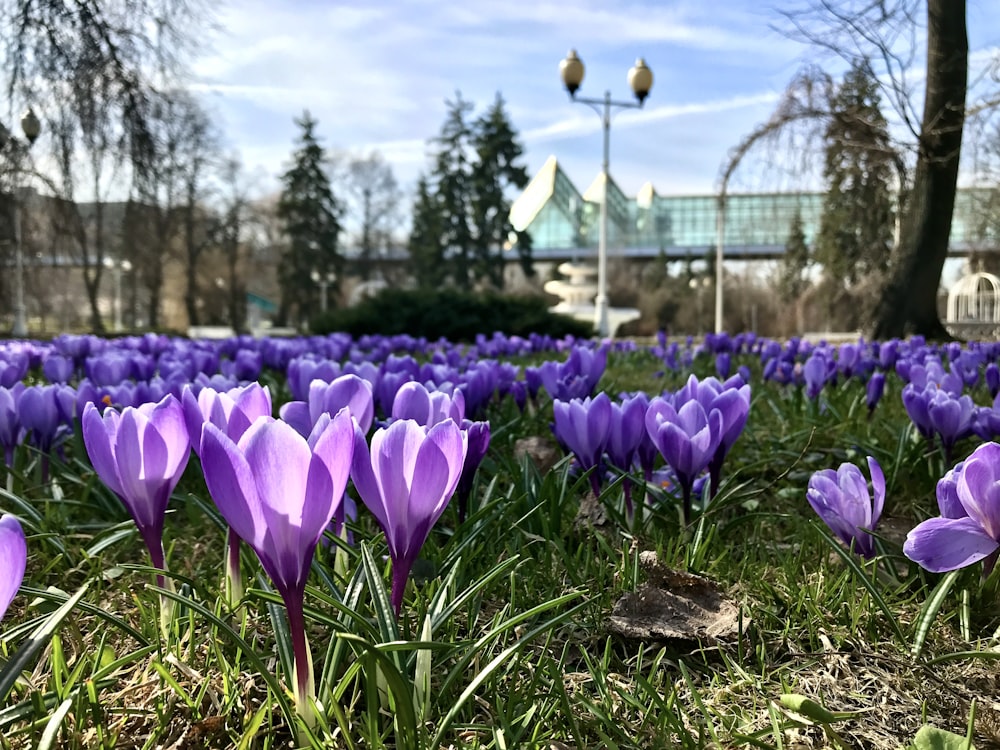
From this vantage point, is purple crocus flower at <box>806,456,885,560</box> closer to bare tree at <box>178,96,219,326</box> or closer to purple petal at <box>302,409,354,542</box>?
purple petal at <box>302,409,354,542</box>

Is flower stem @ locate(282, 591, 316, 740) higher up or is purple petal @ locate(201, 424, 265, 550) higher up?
purple petal @ locate(201, 424, 265, 550)

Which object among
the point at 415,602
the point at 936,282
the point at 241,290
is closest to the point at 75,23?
the point at 415,602

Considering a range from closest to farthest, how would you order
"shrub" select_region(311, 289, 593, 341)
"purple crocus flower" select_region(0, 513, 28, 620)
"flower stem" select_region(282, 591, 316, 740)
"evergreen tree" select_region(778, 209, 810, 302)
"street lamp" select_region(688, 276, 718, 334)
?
"purple crocus flower" select_region(0, 513, 28, 620) < "flower stem" select_region(282, 591, 316, 740) < "shrub" select_region(311, 289, 593, 341) < "evergreen tree" select_region(778, 209, 810, 302) < "street lamp" select_region(688, 276, 718, 334)

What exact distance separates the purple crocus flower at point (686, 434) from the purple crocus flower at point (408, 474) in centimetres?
65

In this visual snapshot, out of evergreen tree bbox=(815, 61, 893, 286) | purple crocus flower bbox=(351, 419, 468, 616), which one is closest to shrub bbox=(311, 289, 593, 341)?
evergreen tree bbox=(815, 61, 893, 286)

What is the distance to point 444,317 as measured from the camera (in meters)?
13.9

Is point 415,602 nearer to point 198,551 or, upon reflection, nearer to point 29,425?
point 198,551

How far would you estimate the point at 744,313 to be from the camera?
38.8 m

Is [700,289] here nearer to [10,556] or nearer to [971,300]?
[971,300]

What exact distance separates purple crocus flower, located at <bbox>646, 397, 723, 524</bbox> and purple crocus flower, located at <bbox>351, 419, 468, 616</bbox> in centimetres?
65

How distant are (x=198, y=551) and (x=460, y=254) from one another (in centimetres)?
3934

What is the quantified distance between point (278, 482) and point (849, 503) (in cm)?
102

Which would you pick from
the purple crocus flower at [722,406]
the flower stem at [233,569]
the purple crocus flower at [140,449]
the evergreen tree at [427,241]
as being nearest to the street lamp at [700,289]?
the evergreen tree at [427,241]

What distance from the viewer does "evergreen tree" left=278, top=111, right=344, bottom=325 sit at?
43000mm
